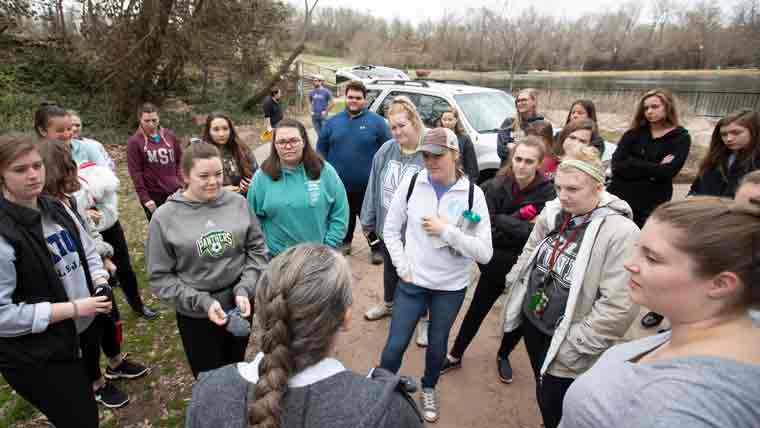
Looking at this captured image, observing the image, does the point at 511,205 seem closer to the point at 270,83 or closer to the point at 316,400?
the point at 316,400

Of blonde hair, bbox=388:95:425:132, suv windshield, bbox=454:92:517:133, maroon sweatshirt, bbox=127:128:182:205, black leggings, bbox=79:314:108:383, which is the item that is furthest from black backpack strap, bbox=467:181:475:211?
suv windshield, bbox=454:92:517:133

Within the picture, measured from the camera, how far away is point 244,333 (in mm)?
2158

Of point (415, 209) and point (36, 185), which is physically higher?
point (36, 185)

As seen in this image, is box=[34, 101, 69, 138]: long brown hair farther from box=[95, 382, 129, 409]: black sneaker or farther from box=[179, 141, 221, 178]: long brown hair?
box=[95, 382, 129, 409]: black sneaker

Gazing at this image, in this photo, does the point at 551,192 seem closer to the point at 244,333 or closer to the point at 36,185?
the point at 244,333

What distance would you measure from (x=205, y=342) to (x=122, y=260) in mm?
1638

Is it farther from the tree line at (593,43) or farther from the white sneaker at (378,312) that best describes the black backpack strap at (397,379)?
the tree line at (593,43)

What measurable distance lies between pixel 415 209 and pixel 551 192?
105 centimetres

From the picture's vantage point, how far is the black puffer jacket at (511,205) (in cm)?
276

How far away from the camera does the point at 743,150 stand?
10.9 ft

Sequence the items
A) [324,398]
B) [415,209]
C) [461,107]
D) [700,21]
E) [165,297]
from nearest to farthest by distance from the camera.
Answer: [324,398] < [165,297] < [415,209] < [461,107] < [700,21]

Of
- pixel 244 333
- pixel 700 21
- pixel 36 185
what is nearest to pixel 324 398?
pixel 244 333

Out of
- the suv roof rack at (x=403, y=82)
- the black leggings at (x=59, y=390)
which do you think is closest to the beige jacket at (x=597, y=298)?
the black leggings at (x=59, y=390)

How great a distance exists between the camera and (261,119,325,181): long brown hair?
2.80 m
